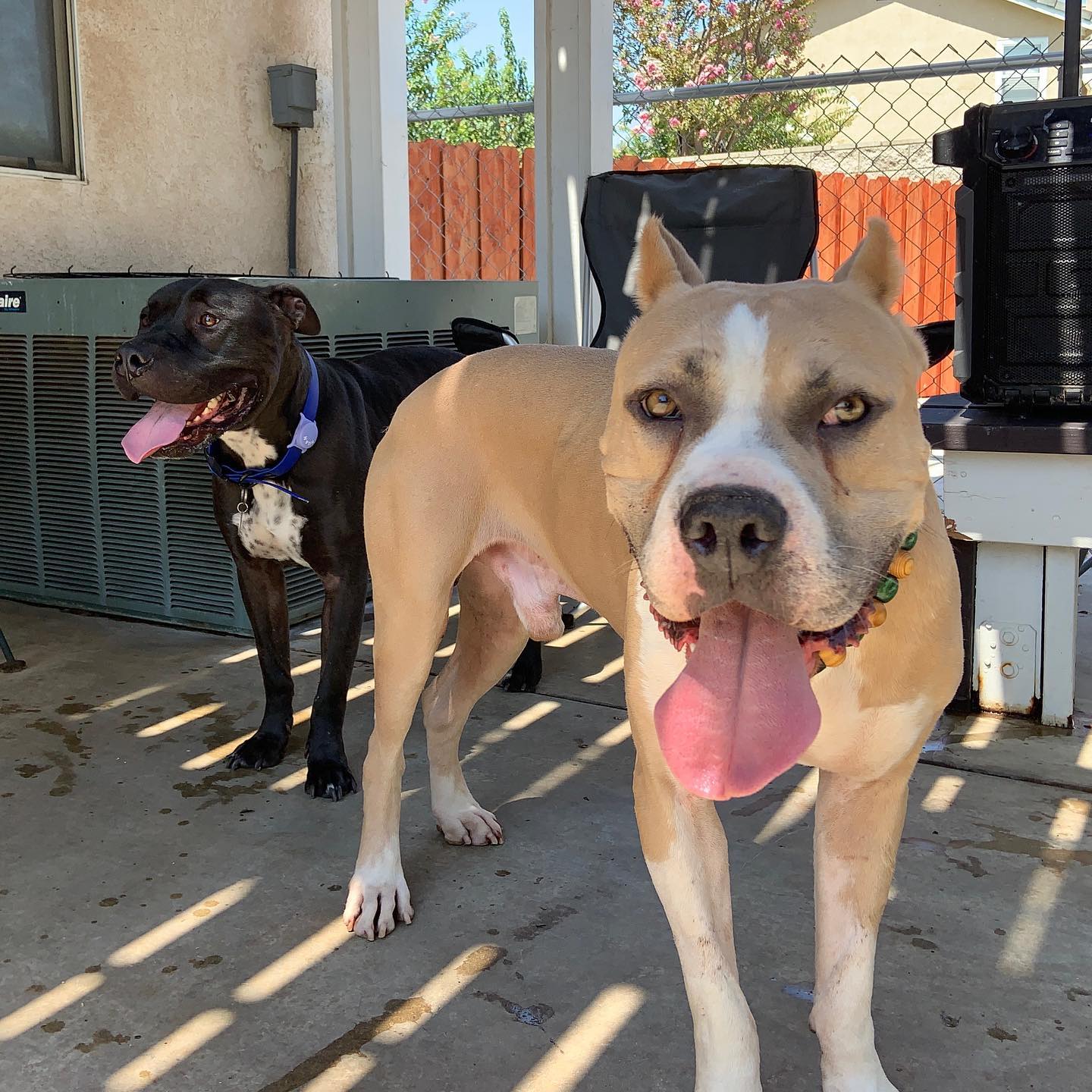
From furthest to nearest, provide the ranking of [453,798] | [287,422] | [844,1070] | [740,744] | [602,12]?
[602,12], [287,422], [453,798], [844,1070], [740,744]

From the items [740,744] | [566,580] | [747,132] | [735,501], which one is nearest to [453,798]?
[566,580]

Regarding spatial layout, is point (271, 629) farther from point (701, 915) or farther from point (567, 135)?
point (567, 135)

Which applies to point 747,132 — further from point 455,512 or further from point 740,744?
point 740,744

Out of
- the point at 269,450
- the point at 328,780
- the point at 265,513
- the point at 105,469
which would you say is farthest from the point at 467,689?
the point at 105,469

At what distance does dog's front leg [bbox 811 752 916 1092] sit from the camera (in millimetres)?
2012

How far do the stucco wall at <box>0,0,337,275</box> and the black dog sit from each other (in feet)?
7.43

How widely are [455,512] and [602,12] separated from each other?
3.44m

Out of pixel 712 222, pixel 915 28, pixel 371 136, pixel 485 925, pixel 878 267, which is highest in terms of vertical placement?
pixel 915 28

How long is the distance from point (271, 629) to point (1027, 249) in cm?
255

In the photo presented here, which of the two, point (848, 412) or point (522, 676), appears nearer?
point (848, 412)

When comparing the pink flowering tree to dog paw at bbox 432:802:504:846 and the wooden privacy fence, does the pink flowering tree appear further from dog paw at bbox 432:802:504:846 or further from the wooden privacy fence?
dog paw at bbox 432:802:504:846

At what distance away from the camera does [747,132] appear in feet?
44.4

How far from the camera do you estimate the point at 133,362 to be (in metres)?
3.41

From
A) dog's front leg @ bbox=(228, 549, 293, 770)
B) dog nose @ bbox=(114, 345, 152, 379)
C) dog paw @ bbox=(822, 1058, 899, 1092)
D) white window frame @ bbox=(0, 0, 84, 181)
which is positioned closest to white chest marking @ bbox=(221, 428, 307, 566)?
dog's front leg @ bbox=(228, 549, 293, 770)
